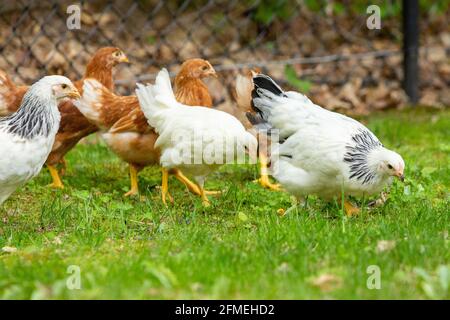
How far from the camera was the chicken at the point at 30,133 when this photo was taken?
4.26 m

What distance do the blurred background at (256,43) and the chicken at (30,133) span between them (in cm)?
342

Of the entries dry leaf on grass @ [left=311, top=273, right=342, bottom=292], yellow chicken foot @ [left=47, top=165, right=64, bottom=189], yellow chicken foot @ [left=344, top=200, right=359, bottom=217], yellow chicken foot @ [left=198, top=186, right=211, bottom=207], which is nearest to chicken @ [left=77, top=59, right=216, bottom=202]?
yellow chicken foot @ [left=198, top=186, right=211, bottom=207]

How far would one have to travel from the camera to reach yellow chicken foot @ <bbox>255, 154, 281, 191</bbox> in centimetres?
561

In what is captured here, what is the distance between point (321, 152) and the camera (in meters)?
4.63

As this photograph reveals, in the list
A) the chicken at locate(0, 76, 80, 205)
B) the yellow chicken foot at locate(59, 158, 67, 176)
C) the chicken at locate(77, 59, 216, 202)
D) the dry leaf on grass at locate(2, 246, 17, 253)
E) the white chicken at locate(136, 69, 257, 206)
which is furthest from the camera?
the yellow chicken foot at locate(59, 158, 67, 176)

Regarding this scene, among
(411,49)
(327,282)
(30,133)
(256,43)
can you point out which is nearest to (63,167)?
(30,133)

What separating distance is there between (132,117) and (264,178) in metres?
0.98

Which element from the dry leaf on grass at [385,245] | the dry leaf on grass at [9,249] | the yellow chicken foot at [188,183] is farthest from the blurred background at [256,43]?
the dry leaf on grass at [385,245]

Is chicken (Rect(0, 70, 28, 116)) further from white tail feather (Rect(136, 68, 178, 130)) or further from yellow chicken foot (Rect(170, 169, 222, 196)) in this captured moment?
yellow chicken foot (Rect(170, 169, 222, 196))

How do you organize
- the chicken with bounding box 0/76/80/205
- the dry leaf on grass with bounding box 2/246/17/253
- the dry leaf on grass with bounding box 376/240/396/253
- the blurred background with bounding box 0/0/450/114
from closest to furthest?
the dry leaf on grass with bounding box 376/240/396/253
the dry leaf on grass with bounding box 2/246/17/253
the chicken with bounding box 0/76/80/205
the blurred background with bounding box 0/0/450/114

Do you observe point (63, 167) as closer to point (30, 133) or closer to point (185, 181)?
point (185, 181)

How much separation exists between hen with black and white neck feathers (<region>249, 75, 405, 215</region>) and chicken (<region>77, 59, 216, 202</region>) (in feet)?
2.21
